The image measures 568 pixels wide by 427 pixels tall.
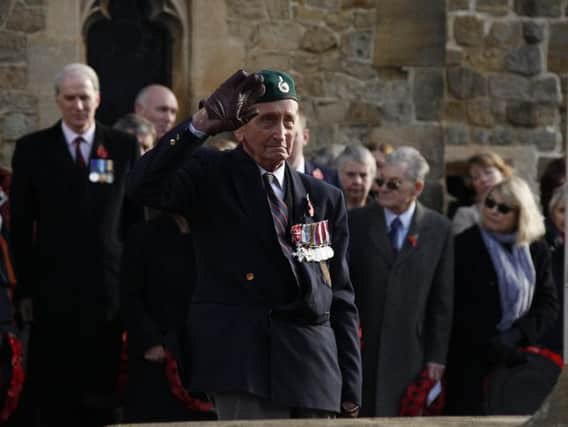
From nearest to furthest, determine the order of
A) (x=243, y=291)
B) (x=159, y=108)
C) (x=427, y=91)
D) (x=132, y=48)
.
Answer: (x=243, y=291)
(x=159, y=108)
(x=132, y=48)
(x=427, y=91)

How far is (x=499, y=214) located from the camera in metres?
7.99

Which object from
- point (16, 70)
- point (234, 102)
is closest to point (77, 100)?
point (16, 70)

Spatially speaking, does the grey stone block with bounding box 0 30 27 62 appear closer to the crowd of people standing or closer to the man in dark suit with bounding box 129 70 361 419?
the crowd of people standing

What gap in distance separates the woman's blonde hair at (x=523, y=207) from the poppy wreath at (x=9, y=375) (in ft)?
8.51

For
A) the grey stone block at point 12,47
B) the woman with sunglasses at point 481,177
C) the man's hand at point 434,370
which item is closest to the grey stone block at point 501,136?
the woman with sunglasses at point 481,177

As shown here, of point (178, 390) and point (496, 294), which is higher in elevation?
point (496, 294)

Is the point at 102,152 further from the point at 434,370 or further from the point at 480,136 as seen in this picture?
the point at 480,136

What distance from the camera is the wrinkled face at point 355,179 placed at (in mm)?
8023

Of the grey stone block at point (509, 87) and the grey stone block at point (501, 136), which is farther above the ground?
the grey stone block at point (509, 87)

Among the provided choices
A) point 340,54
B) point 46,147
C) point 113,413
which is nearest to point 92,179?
point 46,147

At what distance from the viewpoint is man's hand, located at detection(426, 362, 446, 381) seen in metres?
7.67

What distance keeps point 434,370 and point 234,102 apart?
3.33 meters

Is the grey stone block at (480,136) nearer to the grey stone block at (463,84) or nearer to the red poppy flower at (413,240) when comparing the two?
the grey stone block at (463,84)

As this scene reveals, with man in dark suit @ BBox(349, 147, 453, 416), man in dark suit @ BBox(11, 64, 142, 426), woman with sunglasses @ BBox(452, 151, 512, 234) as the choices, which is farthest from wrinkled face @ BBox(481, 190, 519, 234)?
man in dark suit @ BBox(11, 64, 142, 426)
